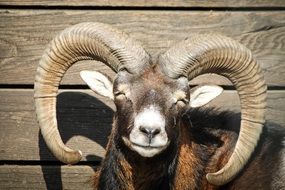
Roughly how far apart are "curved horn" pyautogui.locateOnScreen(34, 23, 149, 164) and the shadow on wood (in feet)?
3.59

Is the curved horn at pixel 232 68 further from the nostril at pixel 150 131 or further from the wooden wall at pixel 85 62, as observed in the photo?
the wooden wall at pixel 85 62

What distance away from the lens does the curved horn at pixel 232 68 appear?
593 cm

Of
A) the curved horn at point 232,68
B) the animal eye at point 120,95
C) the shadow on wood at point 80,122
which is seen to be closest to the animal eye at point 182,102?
the curved horn at point 232,68

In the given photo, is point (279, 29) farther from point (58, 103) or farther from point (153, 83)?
point (58, 103)

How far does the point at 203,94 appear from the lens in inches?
249

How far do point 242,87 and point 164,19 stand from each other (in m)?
1.52

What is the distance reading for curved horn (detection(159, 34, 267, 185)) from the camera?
593 cm

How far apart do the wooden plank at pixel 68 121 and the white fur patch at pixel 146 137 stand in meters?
1.90

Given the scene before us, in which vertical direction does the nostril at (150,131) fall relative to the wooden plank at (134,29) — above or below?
below

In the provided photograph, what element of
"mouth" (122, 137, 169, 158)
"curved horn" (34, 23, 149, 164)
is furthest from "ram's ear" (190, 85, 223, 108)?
"mouth" (122, 137, 169, 158)

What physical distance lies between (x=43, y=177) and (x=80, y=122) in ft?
2.55

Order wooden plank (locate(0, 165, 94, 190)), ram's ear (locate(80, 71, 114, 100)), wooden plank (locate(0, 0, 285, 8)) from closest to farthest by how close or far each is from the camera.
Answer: ram's ear (locate(80, 71, 114, 100)), wooden plank (locate(0, 0, 285, 8)), wooden plank (locate(0, 165, 94, 190))

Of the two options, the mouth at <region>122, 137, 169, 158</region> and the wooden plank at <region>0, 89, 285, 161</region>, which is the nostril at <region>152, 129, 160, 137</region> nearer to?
the mouth at <region>122, 137, 169, 158</region>

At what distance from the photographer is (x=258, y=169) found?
6.54 m
